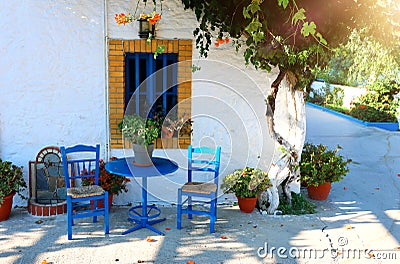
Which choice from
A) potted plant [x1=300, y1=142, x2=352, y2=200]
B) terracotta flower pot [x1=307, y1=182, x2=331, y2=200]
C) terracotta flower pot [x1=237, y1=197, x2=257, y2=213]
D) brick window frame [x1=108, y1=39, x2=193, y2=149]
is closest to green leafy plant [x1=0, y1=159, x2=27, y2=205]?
brick window frame [x1=108, y1=39, x2=193, y2=149]

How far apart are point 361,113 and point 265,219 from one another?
9650 mm

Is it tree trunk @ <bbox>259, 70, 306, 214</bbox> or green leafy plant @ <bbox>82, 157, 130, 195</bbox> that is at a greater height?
tree trunk @ <bbox>259, 70, 306, 214</bbox>

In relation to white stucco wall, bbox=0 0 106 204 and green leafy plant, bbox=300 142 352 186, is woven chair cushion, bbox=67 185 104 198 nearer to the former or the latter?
white stucco wall, bbox=0 0 106 204

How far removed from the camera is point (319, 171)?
18.8 feet

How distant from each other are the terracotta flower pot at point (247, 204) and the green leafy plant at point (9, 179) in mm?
2688

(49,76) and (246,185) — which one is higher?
(49,76)

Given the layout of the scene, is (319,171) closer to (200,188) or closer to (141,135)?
(200,188)

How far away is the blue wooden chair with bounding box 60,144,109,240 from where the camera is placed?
450 centimetres

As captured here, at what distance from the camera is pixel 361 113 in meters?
13.6

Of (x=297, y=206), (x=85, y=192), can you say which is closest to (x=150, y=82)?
(x=85, y=192)

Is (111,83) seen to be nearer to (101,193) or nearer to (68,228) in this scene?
(101,193)

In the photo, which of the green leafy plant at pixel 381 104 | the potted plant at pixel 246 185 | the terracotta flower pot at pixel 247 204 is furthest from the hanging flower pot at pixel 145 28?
the green leafy plant at pixel 381 104

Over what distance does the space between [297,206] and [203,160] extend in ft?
4.53

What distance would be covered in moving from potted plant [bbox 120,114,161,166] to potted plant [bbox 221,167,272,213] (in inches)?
45.4
